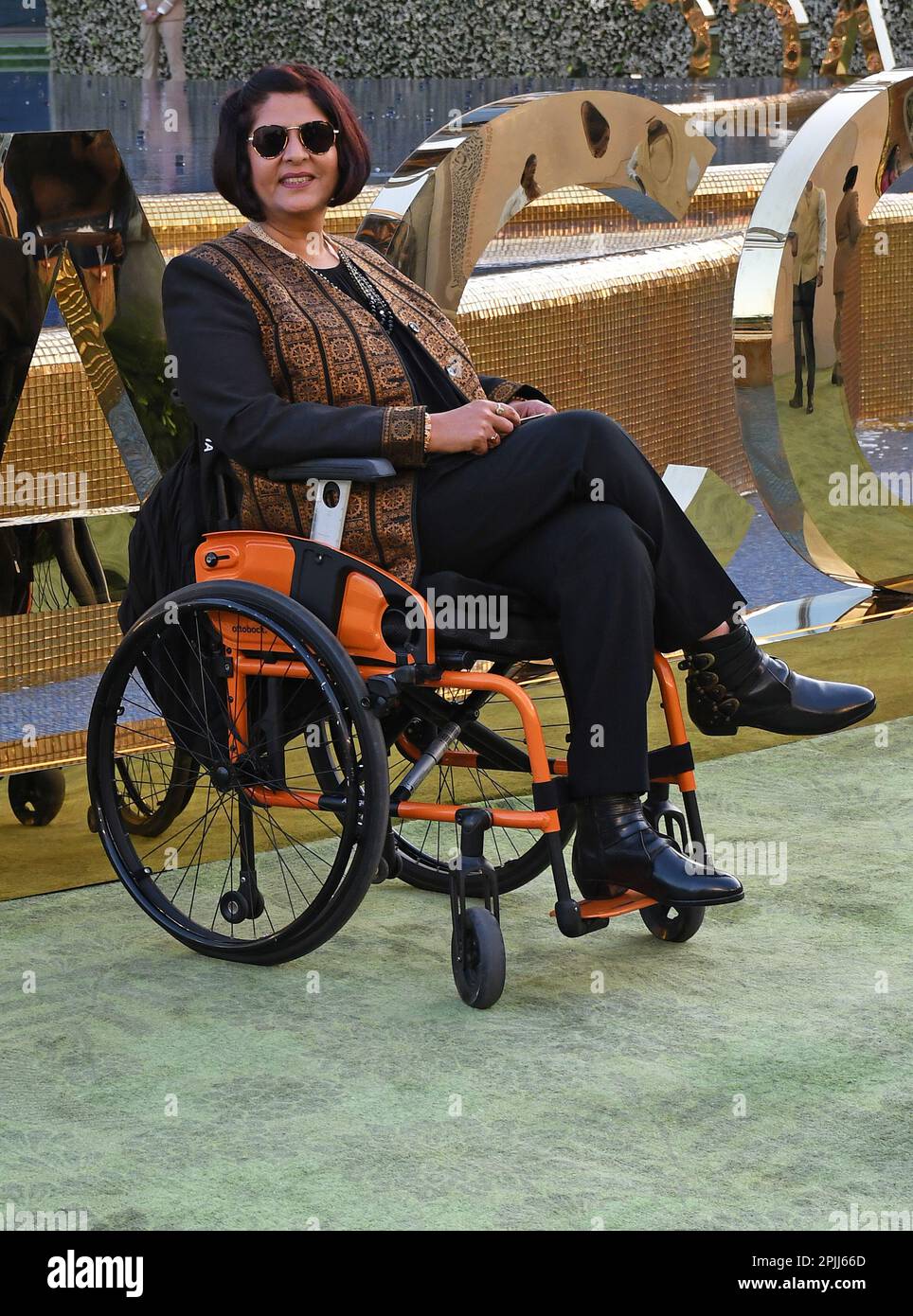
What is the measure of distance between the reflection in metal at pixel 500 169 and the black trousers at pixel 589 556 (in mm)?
965

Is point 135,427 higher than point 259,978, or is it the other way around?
point 135,427

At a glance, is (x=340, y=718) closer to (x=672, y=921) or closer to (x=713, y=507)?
(x=672, y=921)

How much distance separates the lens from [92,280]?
329cm

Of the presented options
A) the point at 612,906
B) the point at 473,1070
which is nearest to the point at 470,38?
the point at 612,906

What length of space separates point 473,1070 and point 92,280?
1549mm

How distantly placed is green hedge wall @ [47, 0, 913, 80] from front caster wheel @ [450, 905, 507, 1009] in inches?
385

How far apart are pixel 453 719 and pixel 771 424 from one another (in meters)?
1.54

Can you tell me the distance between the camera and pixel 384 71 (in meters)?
12.1

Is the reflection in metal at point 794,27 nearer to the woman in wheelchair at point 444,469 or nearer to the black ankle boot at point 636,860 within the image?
the woman in wheelchair at point 444,469

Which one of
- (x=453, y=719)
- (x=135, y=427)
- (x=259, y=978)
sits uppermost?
(x=135, y=427)

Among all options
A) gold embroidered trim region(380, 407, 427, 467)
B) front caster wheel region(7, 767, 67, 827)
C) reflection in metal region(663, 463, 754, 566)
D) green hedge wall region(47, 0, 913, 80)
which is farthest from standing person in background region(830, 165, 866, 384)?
green hedge wall region(47, 0, 913, 80)

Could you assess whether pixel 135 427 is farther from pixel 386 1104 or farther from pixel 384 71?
pixel 384 71

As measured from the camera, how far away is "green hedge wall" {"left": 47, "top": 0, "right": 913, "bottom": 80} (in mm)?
11734
